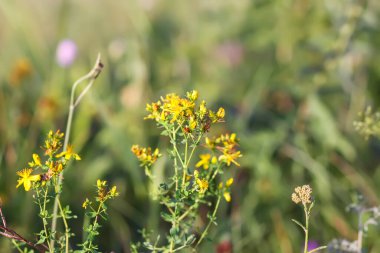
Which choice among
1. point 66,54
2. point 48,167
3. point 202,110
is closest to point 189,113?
point 202,110

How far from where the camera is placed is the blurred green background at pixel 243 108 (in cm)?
176

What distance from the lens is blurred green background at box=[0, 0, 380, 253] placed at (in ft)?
5.79

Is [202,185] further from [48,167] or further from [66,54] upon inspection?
[66,54]

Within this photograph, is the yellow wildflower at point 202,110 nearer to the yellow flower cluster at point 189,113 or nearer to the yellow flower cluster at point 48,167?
the yellow flower cluster at point 189,113

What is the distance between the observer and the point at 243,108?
2059 mm

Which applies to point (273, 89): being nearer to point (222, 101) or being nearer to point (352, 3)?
point (222, 101)

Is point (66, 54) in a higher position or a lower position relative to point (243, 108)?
higher

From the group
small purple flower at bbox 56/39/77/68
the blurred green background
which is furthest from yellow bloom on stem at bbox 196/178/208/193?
small purple flower at bbox 56/39/77/68

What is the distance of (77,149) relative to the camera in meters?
1.93

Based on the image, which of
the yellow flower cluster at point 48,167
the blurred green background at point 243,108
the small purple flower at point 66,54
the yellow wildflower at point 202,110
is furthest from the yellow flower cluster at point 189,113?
the small purple flower at point 66,54

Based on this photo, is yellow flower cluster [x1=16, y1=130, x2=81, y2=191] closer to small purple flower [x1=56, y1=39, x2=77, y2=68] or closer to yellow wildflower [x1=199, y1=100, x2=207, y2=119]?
yellow wildflower [x1=199, y1=100, x2=207, y2=119]

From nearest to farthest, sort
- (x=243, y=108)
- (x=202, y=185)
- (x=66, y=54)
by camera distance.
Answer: (x=202, y=185), (x=243, y=108), (x=66, y=54)

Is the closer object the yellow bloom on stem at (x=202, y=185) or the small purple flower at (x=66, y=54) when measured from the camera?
the yellow bloom on stem at (x=202, y=185)

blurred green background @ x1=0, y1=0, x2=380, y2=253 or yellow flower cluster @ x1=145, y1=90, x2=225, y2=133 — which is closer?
yellow flower cluster @ x1=145, y1=90, x2=225, y2=133
